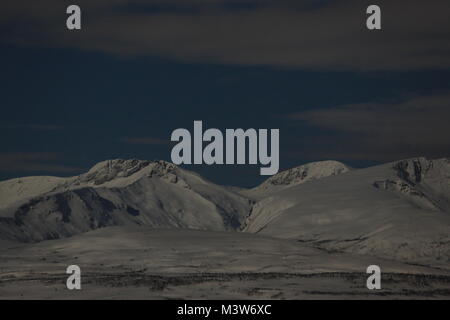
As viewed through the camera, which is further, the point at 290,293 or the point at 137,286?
the point at 137,286

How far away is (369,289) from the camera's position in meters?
192
